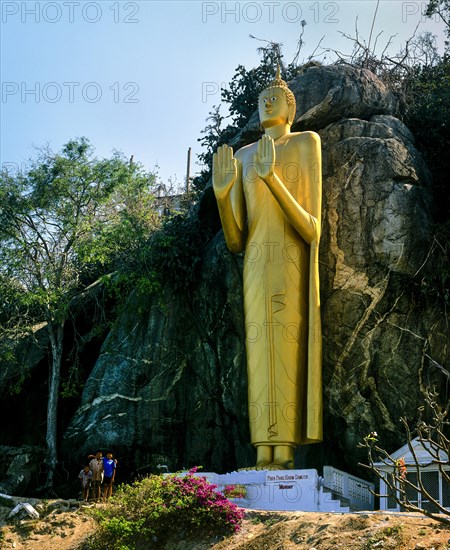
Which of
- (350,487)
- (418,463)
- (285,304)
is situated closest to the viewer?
(418,463)

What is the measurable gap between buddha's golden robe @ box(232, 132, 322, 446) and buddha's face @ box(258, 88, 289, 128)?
0.55 metres

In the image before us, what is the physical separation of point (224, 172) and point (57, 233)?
12.8ft

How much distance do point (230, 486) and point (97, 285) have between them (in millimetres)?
6379

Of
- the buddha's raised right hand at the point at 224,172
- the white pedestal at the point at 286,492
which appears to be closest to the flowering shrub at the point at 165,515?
the white pedestal at the point at 286,492

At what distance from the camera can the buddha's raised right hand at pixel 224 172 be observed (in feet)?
50.8

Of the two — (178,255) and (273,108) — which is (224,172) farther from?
(178,255)

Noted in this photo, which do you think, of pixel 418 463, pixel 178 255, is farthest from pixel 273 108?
pixel 418 463

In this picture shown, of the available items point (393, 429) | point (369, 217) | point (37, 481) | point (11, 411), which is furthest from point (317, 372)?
point (11, 411)

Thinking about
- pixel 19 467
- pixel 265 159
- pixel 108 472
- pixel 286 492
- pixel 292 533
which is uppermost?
pixel 265 159

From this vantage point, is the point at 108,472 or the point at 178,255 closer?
the point at 108,472

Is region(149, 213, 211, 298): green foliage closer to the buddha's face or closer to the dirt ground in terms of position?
the buddha's face

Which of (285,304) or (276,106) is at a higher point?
(276,106)

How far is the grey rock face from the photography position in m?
15.9

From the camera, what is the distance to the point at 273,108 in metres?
16.5
